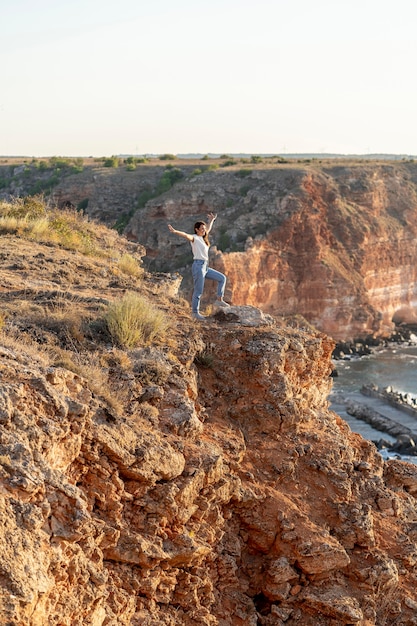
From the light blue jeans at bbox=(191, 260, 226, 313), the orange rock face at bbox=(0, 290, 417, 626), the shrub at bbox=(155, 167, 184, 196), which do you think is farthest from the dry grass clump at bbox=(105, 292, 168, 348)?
the shrub at bbox=(155, 167, 184, 196)

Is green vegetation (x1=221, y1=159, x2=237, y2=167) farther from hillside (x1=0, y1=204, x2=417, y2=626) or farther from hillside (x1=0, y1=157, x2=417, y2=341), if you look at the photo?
hillside (x1=0, y1=204, x2=417, y2=626)

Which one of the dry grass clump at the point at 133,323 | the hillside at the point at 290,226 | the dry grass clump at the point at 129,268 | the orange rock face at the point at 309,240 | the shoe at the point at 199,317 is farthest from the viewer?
the hillside at the point at 290,226

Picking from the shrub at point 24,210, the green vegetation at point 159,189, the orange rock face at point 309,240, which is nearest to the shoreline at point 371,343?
the orange rock face at point 309,240

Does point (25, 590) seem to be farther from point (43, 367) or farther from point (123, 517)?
point (43, 367)

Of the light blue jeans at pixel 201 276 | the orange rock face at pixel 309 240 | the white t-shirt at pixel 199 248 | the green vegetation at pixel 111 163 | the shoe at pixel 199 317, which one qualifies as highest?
the green vegetation at pixel 111 163

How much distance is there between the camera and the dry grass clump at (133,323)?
755 cm

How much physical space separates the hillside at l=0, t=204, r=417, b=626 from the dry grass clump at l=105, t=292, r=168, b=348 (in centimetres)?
10

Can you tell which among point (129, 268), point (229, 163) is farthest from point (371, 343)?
point (129, 268)

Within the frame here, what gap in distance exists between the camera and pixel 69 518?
4949mm

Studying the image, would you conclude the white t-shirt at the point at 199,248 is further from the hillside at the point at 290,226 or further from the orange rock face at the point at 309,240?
the orange rock face at the point at 309,240

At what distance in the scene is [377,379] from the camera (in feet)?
154

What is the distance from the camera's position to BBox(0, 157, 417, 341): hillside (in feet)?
182

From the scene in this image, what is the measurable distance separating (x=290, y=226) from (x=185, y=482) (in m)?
51.7

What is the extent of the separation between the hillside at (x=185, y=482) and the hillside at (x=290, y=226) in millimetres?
40223
